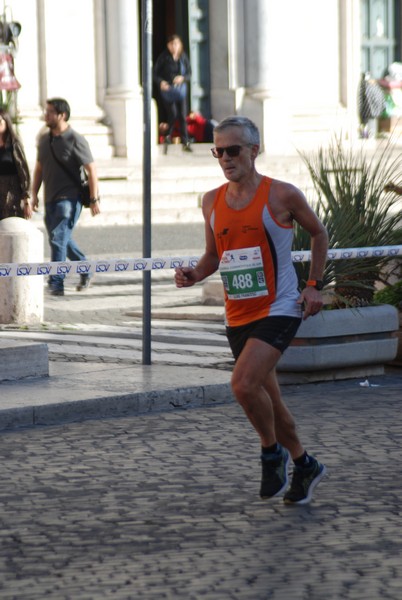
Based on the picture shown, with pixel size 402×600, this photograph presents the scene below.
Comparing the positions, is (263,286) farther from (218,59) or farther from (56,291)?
(218,59)

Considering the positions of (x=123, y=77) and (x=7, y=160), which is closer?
(x=7, y=160)

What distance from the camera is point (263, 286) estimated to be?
6.53 meters

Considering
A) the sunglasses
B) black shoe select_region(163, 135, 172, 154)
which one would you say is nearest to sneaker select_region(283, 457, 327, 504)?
the sunglasses

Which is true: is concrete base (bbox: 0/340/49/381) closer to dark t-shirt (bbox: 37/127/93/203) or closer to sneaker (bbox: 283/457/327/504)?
sneaker (bbox: 283/457/327/504)

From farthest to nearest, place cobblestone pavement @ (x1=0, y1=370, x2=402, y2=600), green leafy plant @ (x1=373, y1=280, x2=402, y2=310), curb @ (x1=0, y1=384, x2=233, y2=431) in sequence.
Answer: green leafy plant @ (x1=373, y1=280, x2=402, y2=310) → curb @ (x1=0, y1=384, x2=233, y2=431) → cobblestone pavement @ (x1=0, y1=370, x2=402, y2=600)

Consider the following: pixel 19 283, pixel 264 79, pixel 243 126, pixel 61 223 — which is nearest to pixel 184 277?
pixel 243 126

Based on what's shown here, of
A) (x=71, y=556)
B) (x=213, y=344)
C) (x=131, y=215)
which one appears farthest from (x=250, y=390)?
(x=131, y=215)

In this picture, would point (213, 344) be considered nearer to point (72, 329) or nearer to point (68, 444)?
point (72, 329)

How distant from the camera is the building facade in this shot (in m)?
25.6

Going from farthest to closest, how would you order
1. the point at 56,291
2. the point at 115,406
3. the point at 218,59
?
the point at 218,59, the point at 56,291, the point at 115,406

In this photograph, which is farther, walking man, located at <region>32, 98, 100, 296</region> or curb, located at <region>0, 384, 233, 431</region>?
walking man, located at <region>32, 98, 100, 296</region>

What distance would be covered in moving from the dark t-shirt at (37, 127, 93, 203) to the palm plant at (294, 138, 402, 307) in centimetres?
419

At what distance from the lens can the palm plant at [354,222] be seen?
10.4 metres

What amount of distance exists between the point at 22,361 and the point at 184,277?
318 cm
